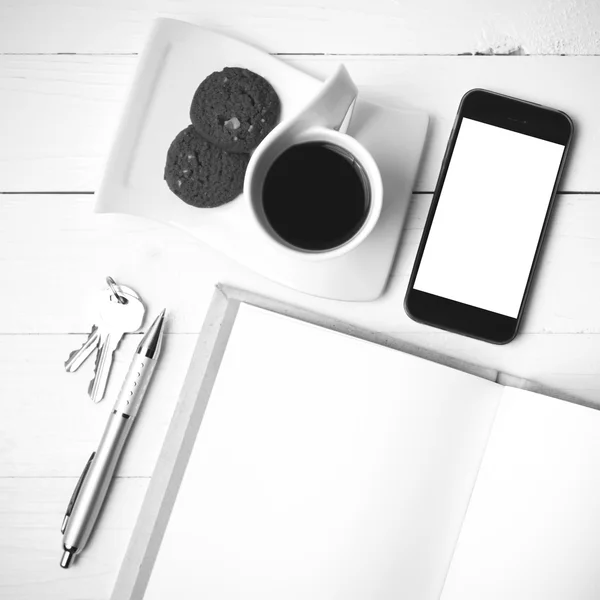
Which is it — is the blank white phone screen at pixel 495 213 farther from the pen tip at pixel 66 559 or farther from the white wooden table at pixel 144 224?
the pen tip at pixel 66 559

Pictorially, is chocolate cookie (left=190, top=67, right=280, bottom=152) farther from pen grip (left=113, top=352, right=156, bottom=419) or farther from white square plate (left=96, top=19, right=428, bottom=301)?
pen grip (left=113, top=352, right=156, bottom=419)

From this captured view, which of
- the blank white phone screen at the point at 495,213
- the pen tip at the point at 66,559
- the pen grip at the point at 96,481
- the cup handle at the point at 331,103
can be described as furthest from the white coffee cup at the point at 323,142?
the pen tip at the point at 66,559

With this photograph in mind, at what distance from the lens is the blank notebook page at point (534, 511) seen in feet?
1.40

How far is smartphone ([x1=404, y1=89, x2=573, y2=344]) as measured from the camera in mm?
484

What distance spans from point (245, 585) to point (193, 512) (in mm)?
69

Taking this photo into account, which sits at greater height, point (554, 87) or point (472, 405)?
point (554, 87)

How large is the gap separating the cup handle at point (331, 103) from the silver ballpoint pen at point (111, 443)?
0.21m

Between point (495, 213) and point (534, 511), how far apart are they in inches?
9.1

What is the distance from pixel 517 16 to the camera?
0.50 metres

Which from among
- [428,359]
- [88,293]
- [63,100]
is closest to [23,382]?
[88,293]

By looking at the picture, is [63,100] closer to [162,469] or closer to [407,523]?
[162,469]

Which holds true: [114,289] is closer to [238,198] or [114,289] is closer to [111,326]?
[111,326]

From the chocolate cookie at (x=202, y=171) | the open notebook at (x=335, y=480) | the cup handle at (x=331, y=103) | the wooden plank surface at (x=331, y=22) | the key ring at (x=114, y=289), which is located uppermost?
the wooden plank surface at (x=331, y=22)

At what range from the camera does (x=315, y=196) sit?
43 centimetres
